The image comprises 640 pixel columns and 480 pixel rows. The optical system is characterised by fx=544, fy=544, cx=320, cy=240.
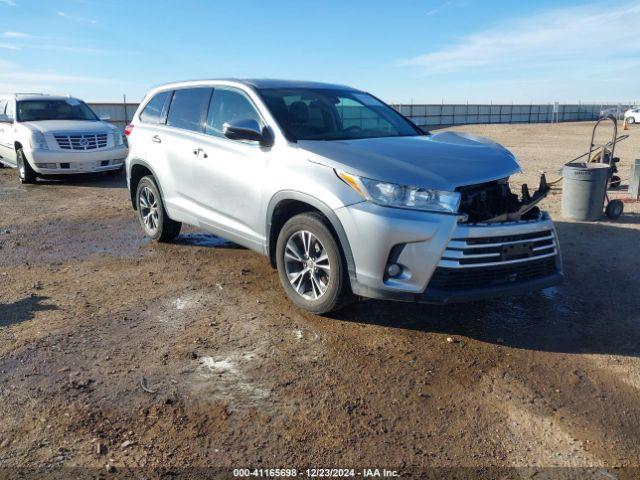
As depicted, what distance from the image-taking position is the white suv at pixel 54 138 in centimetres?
1088

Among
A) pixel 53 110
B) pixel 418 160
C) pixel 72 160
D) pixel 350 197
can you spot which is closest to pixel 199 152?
pixel 350 197

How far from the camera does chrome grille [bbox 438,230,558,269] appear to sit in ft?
12.0

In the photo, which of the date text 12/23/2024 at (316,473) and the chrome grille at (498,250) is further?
the chrome grille at (498,250)

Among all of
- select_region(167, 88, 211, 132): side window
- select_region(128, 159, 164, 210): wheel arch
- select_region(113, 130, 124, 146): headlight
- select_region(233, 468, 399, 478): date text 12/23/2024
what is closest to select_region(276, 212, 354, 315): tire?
select_region(233, 468, 399, 478): date text 12/23/2024

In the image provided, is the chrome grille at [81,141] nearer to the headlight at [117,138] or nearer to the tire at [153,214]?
the headlight at [117,138]

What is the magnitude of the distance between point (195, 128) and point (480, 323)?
131 inches

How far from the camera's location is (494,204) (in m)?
4.18

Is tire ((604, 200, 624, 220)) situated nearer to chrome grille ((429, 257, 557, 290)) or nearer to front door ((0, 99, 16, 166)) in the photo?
chrome grille ((429, 257, 557, 290))

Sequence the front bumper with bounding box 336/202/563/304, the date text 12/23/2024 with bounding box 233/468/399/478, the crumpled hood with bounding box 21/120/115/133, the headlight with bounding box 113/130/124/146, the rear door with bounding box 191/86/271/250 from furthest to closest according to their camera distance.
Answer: the headlight with bounding box 113/130/124/146
the crumpled hood with bounding box 21/120/115/133
the rear door with bounding box 191/86/271/250
the front bumper with bounding box 336/202/563/304
the date text 12/23/2024 with bounding box 233/468/399/478

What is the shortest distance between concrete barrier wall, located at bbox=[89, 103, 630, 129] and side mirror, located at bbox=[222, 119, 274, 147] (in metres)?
32.0

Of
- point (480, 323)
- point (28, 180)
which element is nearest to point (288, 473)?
point (480, 323)

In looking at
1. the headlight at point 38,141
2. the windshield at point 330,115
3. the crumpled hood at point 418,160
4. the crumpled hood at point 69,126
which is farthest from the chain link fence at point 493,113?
the crumpled hood at point 418,160

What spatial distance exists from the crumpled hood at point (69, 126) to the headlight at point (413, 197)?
9.25 metres

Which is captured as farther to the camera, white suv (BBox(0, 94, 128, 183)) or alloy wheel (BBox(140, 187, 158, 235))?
white suv (BBox(0, 94, 128, 183))
